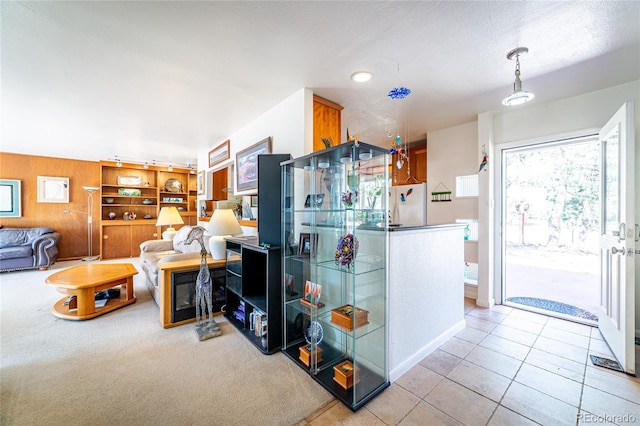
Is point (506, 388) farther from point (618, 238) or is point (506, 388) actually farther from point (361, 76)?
point (361, 76)

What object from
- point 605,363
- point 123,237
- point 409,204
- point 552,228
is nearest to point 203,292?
point 409,204

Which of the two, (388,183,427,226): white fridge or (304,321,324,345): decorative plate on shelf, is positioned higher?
(388,183,427,226): white fridge

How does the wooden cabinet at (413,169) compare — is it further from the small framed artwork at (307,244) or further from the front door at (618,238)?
the small framed artwork at (307,244)

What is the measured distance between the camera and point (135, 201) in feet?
21.7

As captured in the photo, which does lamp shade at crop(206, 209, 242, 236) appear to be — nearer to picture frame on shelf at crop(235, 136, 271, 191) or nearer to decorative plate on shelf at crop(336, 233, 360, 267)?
picture frame on shelf at crop(235, 136, 271, 191)

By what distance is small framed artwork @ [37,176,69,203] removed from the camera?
217 inches

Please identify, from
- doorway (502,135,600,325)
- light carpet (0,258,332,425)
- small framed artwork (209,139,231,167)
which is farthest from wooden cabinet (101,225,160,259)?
doorway (502,135,600,325)

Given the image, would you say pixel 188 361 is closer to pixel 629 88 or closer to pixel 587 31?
pixel 587 31

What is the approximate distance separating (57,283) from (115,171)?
15.4 ft

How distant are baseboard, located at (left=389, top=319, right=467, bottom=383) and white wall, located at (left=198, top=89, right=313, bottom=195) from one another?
200 cm

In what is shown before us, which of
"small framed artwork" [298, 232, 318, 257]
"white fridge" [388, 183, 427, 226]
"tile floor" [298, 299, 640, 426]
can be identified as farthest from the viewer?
"white fridge" [388, 183, 427, 226]

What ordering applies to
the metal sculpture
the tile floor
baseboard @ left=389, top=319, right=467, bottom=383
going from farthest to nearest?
the metal sculpture
baseboard @ left=389, top=319, right=467, bottom=383
the tile floor

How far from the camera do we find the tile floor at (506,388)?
148 centimetres

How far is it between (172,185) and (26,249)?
3006mm
